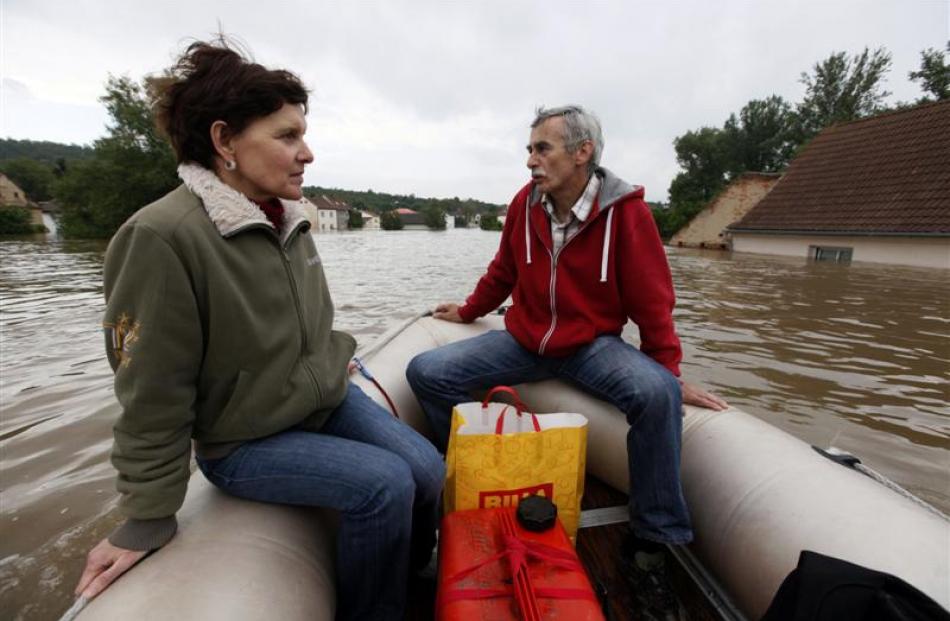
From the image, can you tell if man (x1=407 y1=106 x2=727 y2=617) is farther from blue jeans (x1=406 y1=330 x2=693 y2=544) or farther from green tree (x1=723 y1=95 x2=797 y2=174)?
green tree (x1=723 y1=95 x2=797 y2=174)

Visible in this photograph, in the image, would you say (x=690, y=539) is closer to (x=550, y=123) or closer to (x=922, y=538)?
(x=922, y=538)

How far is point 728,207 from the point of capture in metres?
21.3

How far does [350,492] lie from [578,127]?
5.51 feet

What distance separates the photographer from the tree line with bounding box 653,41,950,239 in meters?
31.5

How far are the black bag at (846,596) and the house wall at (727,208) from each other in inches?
894

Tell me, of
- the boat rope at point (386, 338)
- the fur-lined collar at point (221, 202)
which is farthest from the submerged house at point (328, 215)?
the fur-lined collar at point (221, 202)

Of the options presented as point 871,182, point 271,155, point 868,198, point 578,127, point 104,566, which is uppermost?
point 871,182

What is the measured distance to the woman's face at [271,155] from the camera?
1.26 metres

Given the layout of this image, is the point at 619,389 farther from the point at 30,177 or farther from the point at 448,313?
the point at 30,177

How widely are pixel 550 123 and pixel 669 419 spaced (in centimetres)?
131

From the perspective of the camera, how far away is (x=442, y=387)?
203 centimetres

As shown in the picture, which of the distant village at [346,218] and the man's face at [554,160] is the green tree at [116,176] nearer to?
the distant village at [346,218]

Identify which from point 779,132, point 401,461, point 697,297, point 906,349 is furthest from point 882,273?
point 779,132

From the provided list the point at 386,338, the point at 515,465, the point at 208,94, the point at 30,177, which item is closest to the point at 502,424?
the point at 515,465
